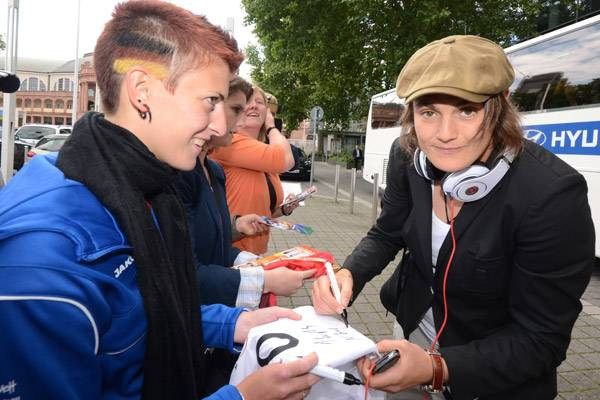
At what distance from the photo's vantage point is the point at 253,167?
312 cm

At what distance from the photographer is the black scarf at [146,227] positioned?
3.72 ft

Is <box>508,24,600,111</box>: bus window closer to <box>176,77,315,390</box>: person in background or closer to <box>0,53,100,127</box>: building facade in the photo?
<box>176,77,315,390</box>: person in background

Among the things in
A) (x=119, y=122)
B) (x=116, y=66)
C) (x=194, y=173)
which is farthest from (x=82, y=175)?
(x=194, y=173)

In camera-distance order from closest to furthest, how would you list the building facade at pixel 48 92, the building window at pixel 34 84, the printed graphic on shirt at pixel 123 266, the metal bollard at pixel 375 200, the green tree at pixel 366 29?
the printed graphic on shirt at pixel 123 266
the metal bollard at pixel 375 200
the green tree at pixel 366 29
the building facade at pixel 48 92
the building window at pixel 34 84

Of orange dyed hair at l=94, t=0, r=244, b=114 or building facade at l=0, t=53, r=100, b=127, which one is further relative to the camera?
building facade at l=0, t=53, r=100, b=127

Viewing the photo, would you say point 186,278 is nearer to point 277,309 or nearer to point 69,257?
point 277,309

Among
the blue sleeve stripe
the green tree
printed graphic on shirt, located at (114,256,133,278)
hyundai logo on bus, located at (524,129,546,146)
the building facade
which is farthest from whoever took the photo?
the building facade

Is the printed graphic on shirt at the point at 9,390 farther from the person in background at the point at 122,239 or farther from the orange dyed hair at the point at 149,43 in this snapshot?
the orange dyed hair at the point at 149,43

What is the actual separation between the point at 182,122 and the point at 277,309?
76cm

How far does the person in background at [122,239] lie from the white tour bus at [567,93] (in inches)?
230

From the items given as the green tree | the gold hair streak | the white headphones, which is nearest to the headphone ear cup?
the white headphones

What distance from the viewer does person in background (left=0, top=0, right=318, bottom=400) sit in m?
0.90

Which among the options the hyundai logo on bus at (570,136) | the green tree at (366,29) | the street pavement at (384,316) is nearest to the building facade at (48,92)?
the green tree at (366,29)

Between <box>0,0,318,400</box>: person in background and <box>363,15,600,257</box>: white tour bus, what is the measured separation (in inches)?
230
